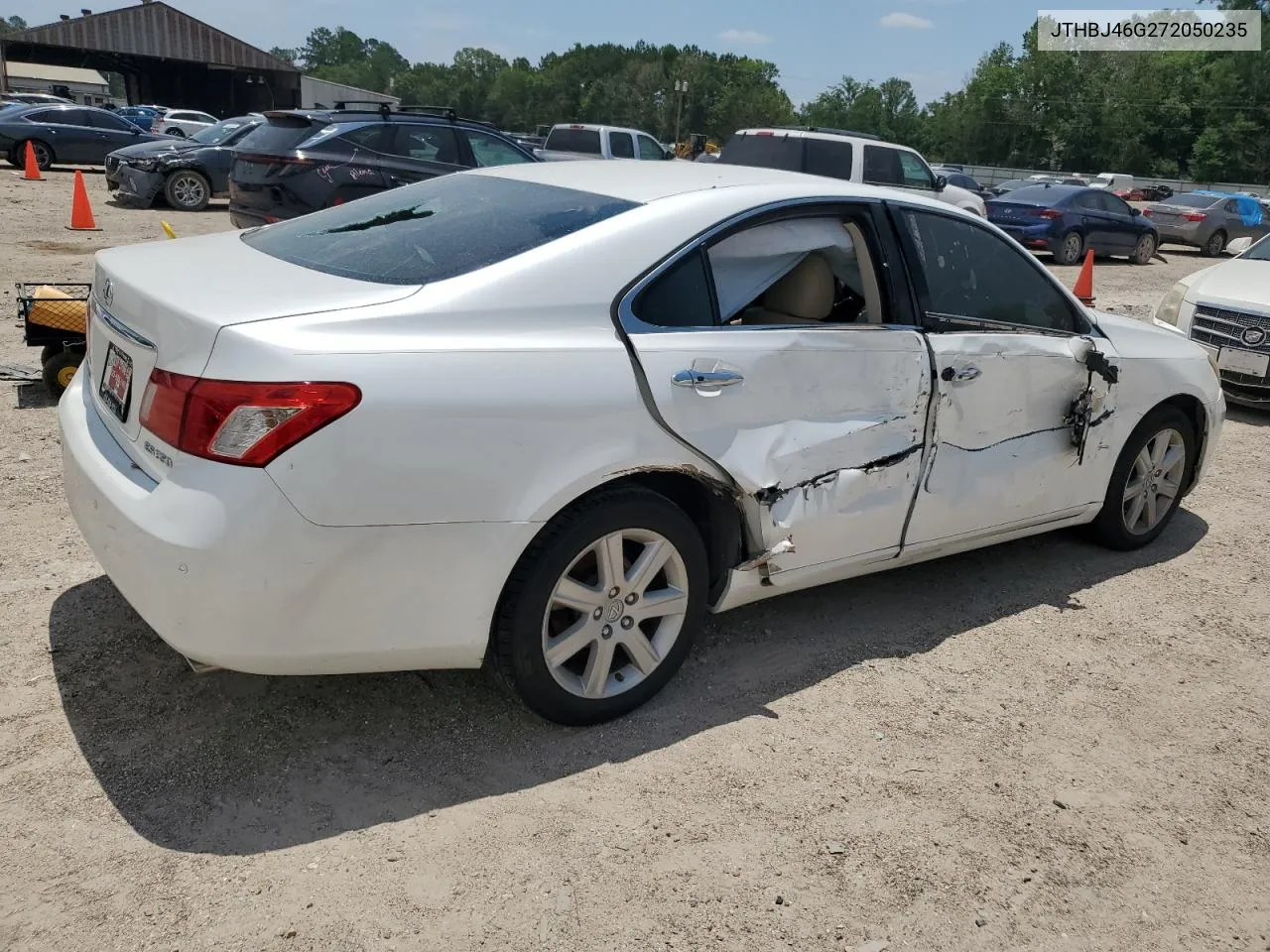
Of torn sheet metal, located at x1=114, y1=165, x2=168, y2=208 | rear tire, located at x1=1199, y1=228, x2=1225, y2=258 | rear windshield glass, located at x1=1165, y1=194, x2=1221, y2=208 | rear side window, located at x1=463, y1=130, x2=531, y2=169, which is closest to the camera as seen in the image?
rear side window, located at x1=463, y1=130, x2=531, y2=169

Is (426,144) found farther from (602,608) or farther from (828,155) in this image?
(602,608)

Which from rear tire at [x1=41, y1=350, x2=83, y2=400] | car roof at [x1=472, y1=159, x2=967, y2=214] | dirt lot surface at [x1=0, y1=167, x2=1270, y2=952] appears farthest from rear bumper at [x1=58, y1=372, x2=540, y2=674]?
rear tire at [x1=41, y1=350, x2=83, y2=400]

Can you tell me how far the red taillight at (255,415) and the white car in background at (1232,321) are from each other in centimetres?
720

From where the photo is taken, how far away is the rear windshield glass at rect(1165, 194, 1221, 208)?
23.7 meters

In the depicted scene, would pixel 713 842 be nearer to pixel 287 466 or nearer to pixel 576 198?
pixel 287 466

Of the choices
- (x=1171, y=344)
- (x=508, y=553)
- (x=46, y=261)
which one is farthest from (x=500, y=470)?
(x=46, y=261)

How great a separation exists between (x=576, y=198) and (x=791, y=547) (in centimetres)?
132

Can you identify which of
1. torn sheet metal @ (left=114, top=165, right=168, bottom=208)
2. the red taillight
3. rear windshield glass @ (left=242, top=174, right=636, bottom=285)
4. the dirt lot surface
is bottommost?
the dirt lot surface

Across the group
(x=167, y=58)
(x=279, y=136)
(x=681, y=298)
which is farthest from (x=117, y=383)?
(x=167, y=58)

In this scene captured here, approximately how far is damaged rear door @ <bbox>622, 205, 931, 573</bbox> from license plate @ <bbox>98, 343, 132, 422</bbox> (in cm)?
139

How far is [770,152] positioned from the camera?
14766mm

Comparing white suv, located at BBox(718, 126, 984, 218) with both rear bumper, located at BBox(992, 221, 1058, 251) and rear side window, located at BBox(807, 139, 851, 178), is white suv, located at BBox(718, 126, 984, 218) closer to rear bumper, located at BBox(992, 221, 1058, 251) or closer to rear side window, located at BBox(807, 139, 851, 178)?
rear side window, located at BBox(807, 139, 851, 178)

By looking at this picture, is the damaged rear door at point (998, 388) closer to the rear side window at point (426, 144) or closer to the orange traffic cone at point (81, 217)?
the rear side window at point (426, 144)

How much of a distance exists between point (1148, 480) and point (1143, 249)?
17.6m
